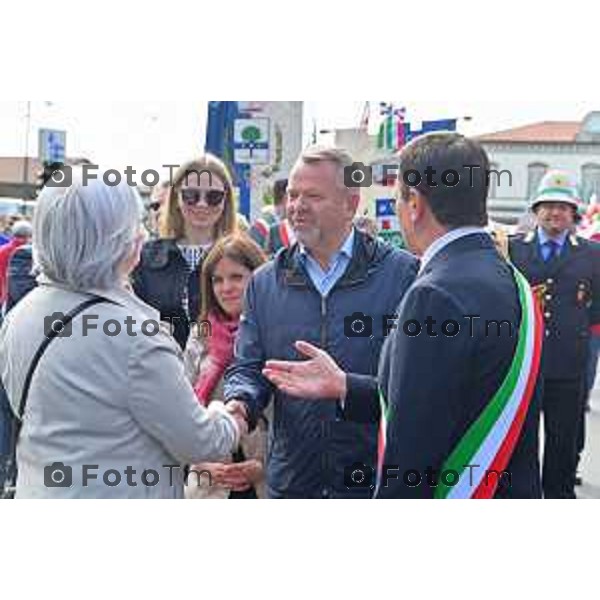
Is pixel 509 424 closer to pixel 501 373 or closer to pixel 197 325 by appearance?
pixel 501 373

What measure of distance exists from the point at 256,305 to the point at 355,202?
1.52 ft

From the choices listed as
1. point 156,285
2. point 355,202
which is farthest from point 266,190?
point 355,202

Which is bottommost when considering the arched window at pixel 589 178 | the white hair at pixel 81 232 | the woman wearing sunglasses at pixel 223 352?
the woman wearing sunglasses at pixel 223 352

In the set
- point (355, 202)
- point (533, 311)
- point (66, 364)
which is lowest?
point (66, 364)

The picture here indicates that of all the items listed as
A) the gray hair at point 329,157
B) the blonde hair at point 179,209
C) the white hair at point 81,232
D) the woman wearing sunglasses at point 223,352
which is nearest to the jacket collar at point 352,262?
the gray hair at point 329,157

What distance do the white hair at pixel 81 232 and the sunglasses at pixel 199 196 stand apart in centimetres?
197

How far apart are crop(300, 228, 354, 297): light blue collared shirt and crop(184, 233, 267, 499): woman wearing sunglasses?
0.56 m

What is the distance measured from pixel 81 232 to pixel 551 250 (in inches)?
149

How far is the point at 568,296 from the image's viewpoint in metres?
5.25

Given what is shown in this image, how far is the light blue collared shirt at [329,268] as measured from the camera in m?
2.85

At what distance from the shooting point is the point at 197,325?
358 centimetres

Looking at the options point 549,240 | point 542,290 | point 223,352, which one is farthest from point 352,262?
point 549,240

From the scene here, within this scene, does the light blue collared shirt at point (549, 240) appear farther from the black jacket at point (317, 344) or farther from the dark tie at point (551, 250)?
the black jacket at point (317, 344)

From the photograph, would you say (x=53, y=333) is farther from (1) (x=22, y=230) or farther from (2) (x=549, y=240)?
(1) (x=22, y=230)
